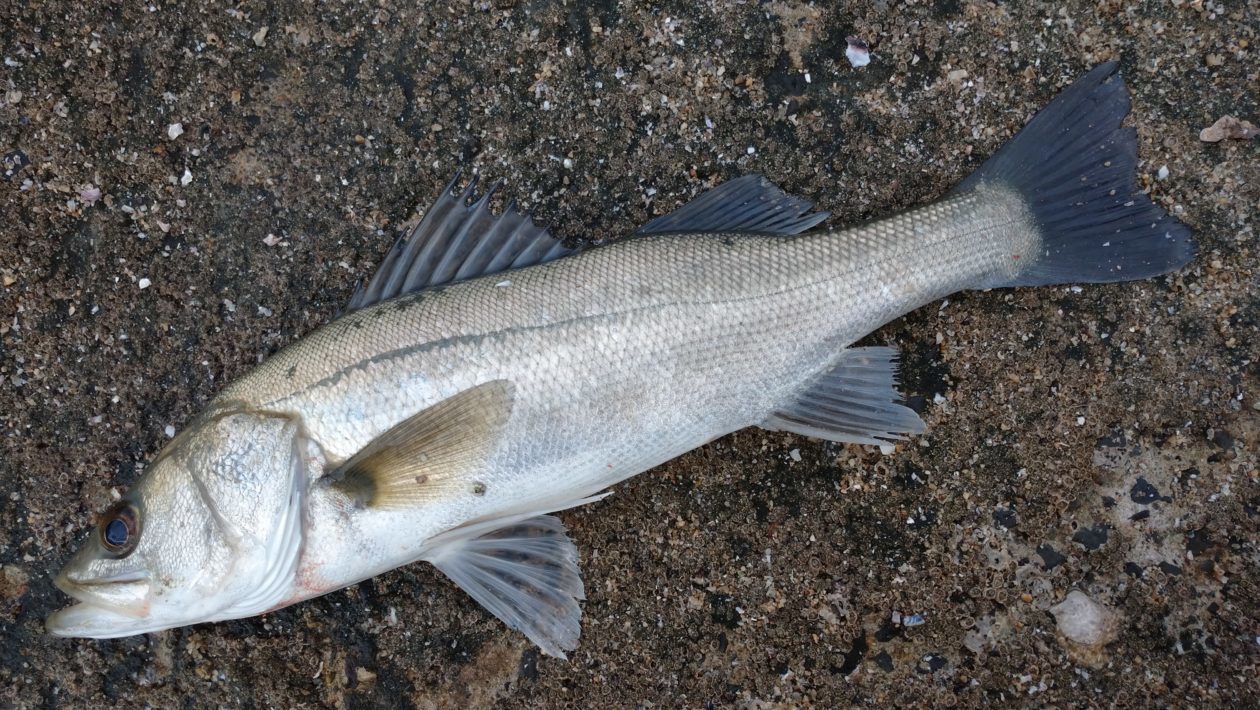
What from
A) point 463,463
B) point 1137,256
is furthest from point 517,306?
point 1137,256

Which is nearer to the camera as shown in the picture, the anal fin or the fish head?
the fish head

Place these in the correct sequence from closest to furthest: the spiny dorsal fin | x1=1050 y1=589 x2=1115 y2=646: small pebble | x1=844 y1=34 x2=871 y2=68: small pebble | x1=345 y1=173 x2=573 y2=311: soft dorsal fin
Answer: the spiny dorsal fin
x1=345 y1=173 x2=573 y2=311: soft dorsal fin
x1=1050 y1=589 x2=1115 y2=646: small pebble
x1=844 y1=34 x2=871 y2=68: small pebble

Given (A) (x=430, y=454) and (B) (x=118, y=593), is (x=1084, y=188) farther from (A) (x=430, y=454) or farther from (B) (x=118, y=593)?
(B) (x=118, y=593)

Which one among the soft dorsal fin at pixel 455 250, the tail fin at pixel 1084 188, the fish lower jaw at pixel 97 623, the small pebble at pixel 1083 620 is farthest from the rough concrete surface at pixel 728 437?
the fish lower jaw at pixel 97 623

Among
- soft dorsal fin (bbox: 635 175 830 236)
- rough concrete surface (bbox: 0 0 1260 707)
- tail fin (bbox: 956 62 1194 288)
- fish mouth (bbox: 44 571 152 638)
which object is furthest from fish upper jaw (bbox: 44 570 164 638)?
tail fin (bbox: 956 62 1194 288)

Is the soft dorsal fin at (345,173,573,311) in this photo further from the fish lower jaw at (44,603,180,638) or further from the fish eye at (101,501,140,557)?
the fish lower jaw at (44,603,180,638)

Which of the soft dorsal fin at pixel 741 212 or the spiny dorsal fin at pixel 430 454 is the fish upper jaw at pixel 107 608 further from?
the soft dorsal fin at pixel 741 212

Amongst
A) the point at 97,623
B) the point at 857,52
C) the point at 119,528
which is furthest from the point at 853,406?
the point at 97,623
